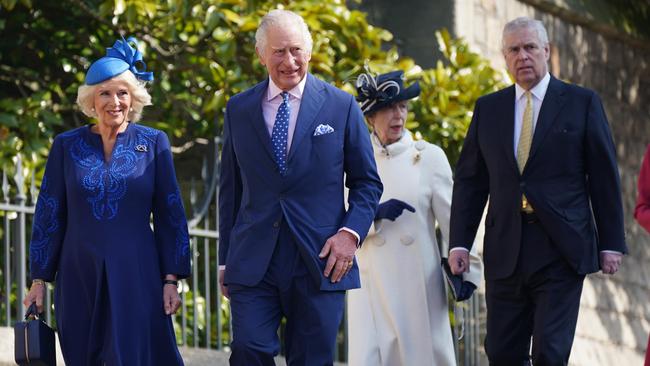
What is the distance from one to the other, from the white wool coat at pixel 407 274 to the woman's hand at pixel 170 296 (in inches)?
64.0

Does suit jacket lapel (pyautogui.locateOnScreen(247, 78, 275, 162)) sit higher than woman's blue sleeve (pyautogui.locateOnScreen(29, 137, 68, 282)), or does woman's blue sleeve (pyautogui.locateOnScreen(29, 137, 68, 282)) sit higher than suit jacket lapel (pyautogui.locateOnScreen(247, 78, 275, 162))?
suit jacket lapel (pyautogui.locateOnScreen(247, 78, 275, 162))

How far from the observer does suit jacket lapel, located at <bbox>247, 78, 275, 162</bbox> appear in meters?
7.03

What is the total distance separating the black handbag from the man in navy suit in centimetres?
76

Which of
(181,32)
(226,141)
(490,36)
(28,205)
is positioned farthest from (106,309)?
(490,36)

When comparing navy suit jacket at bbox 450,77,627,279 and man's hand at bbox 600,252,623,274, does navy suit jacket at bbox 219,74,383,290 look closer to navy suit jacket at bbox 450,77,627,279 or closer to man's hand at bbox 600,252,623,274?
navy suit jacket at bbox 450,77,627,279

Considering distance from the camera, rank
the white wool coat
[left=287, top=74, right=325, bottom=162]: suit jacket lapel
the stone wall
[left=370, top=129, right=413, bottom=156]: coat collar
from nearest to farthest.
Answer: [left=287, top=74, right=325, bottom=162]: suit jacket lapel
the white wool coat
[left=370, top=129, right=413, bottom=156]: coat collar
the stone wall

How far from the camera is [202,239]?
35.7 ft

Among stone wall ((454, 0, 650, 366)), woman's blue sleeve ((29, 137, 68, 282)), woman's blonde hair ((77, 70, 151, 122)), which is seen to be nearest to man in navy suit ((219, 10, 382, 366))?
woman's blonde hair ((77, 70, 151, 122))

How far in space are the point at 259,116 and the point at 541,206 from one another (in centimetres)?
142

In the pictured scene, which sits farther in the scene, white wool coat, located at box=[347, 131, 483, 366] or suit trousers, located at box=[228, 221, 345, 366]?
white wool coat, located at box=[347, 131, 483, 366]

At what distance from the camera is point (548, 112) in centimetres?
788

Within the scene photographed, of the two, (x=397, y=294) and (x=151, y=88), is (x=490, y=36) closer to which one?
(x=151, y=88)

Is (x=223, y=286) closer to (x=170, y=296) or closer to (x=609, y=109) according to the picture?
(x=170, y=296)

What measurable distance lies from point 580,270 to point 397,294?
1349 millimetres
